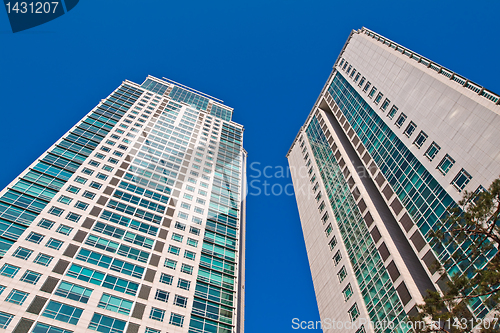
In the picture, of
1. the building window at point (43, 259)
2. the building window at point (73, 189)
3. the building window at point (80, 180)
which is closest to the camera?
the building window at point (43, 259)

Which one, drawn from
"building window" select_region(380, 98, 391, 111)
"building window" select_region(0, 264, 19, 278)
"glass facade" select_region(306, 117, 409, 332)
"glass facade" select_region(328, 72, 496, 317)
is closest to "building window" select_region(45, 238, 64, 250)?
"building window" select_region(0, 264, 19, 278)

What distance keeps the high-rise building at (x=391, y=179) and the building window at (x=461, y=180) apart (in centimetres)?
13

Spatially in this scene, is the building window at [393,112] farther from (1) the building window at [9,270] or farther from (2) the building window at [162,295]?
(1) the building window at [9,270]

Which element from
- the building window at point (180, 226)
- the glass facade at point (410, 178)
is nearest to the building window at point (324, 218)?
the glass facade at point (410, 178)

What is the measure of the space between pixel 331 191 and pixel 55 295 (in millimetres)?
46713

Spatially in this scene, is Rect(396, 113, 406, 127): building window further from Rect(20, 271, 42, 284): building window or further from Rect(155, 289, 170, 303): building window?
Rect(20, 271, 42, 284): building window

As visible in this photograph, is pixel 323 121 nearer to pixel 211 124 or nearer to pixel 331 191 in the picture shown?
pixel 331 191

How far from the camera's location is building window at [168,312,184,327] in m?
36.5

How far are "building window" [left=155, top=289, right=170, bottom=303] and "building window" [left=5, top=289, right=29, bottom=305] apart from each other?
41.7 ft

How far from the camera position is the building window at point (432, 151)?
42.9 metres

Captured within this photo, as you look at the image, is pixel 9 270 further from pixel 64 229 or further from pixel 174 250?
pixel 174 250

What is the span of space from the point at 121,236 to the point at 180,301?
11729 millimetres

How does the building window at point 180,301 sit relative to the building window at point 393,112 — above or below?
below

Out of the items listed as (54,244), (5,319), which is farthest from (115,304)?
(54,244)
